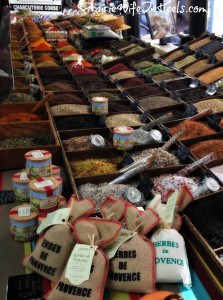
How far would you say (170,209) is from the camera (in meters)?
1.46

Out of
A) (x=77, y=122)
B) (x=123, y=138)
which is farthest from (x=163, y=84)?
(x=123, y=138)

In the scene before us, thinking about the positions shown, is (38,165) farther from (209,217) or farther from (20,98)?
(20,98)

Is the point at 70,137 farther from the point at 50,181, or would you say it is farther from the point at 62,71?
the point at 62,71

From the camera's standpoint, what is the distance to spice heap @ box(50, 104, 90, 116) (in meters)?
2.90

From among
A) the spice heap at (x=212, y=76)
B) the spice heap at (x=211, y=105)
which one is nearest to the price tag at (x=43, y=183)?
the spice heap at (x=211, y=105)

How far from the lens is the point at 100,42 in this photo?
19.0ft

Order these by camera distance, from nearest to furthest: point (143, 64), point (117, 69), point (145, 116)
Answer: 1. point (145, 116)
2. point (117, 69)
3. point (143, 64)

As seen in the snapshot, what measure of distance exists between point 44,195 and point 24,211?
0.13 m

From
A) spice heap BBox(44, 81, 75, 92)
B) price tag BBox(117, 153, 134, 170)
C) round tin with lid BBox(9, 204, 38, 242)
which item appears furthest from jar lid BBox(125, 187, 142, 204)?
spice heap BBox(44, 81, 75, 92)

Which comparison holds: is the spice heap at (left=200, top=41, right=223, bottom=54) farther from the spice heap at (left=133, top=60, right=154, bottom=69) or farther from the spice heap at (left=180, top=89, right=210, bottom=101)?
the spice heap at (left=180, top=89, right=210, bottom=101)

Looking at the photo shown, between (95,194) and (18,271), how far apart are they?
1.73 feet

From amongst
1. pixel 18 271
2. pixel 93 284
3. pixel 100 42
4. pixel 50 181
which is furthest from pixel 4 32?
pixel 100 42

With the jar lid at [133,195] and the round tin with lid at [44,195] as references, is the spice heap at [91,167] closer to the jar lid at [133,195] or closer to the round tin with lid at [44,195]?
the jar lid at [133,195]

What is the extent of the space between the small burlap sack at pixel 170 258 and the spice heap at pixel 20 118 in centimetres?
162
